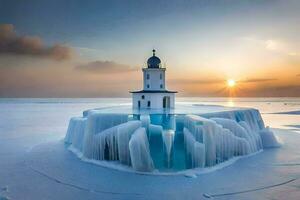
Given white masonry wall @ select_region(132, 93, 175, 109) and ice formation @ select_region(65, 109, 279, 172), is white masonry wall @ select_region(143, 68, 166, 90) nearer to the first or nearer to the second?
white masonry wall @ select_region(132, 93, 175, 109)

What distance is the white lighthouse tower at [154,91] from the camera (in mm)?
28188

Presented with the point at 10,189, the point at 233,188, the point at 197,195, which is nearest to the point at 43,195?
the point at 10,189

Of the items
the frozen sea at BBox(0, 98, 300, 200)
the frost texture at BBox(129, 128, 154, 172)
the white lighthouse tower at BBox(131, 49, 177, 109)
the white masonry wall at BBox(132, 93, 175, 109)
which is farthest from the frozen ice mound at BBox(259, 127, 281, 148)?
the frost texture at BBox(129, 128, 154, 172)

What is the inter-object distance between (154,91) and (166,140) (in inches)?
405

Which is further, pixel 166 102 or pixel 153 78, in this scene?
pixel 166 102

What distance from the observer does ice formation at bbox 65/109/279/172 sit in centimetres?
1698

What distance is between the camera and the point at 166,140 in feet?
60.3

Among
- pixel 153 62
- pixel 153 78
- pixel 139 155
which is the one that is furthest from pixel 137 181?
pixel 153 62

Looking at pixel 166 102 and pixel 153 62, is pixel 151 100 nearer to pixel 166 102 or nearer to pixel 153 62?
pixel 166 102

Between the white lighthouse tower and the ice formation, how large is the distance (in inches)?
237

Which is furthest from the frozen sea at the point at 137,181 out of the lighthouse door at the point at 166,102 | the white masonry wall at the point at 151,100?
the lighthouse door at the point at 166,102

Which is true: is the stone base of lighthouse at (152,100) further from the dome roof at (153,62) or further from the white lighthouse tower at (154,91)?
the dome roof at (153,62)

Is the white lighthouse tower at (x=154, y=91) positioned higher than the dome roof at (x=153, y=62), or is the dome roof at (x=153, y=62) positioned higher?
the dome roof at (x=153, y=62)

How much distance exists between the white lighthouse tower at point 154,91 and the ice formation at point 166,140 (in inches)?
237
